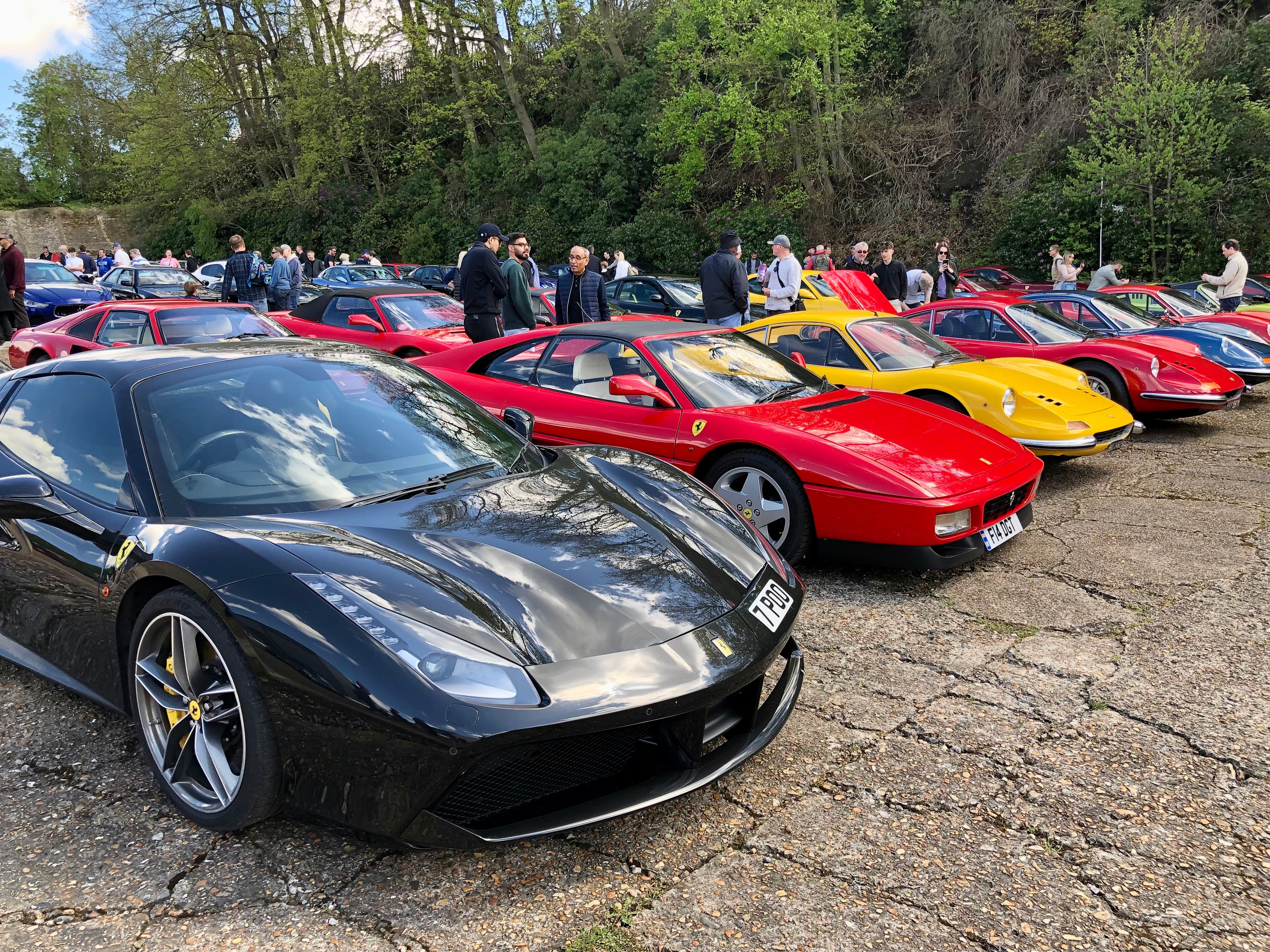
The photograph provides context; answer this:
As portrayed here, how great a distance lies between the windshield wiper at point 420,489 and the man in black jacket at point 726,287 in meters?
5.74

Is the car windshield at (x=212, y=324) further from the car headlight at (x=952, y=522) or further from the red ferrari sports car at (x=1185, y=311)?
the red ferrari sports car at (x=1185, y=311)

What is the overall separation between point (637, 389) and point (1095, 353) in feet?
19.0

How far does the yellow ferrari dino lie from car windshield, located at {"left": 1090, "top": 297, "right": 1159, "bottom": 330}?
305cm

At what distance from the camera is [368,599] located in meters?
2.32

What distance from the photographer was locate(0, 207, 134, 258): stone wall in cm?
5384

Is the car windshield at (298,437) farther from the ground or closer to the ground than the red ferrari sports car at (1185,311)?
farther from the ground

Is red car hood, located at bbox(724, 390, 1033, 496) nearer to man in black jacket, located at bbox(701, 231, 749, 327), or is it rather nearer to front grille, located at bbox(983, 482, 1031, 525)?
front grille, located at bbox(983, 482, 1031, 525)

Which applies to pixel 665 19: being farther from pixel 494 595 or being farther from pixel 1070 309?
pixel 494 595

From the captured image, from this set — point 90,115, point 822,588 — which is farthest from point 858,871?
point 90,115

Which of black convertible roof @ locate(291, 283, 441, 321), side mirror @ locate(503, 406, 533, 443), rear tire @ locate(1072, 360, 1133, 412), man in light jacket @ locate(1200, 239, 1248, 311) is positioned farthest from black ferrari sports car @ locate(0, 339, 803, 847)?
man in light jacket @ locate(1200, 239, 1248, 311)

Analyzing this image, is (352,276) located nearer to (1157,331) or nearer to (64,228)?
(1157,331)

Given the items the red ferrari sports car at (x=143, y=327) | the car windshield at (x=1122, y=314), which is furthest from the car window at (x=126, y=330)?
the car windshield at (x=1122, y=314)

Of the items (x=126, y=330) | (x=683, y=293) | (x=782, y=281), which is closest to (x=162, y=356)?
(x=126, y=330)

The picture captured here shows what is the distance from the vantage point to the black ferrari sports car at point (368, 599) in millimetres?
2166
